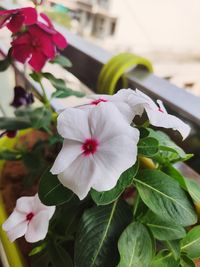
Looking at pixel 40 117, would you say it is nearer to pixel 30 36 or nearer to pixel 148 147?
pixel 30 36

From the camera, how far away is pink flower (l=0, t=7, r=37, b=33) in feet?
1.54

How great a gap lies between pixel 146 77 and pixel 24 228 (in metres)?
0.44

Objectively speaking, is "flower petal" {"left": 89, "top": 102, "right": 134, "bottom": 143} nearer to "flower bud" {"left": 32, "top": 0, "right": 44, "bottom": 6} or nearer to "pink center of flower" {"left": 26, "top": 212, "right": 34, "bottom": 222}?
"pink center of flower" {"left": 26, "top": 212, "right": 34, "bottom": 222}

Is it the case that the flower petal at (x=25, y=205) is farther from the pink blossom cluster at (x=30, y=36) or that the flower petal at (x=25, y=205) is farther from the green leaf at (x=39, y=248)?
the pink blossom cluster at (x=30, y=36)

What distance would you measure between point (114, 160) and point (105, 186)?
29 millimetres

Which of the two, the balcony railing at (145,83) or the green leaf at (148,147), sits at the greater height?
the green leaf at (148,147)

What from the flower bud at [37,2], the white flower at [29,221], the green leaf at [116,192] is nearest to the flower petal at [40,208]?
the white flower at [29,221]

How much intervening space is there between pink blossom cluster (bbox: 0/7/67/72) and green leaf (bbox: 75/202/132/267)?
0.30 meters

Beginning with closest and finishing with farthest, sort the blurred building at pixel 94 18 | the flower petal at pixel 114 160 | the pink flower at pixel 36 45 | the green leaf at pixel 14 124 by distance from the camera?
the flower petal at pixel 114 160
the pink flower at pixel 36 45
the green leaf at pixel 14 124
the blurred building at pixel 94 18

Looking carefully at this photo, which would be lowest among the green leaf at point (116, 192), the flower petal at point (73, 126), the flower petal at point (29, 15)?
the green leaf at point (116, 192)

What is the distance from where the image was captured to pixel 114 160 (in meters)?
0.29

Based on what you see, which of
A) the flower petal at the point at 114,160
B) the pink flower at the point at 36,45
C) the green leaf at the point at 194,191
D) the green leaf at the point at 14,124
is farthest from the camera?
the green leaf at the point at 14,124

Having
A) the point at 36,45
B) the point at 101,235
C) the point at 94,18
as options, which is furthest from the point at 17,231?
the point at 94,18

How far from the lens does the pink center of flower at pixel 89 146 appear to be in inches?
11.9
